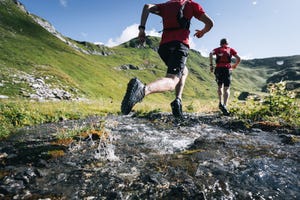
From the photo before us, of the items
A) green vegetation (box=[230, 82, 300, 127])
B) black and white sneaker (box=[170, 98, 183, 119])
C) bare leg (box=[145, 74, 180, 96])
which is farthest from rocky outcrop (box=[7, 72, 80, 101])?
bare leg (box=[145, 74, 180, 96])

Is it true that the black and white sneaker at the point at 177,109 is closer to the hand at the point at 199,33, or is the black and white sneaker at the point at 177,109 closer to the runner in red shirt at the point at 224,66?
the hand at the point at 199,33

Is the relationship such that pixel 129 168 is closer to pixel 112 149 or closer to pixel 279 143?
pixel 112 149

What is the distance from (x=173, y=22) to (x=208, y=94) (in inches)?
6762

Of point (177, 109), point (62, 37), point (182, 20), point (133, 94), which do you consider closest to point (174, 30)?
point (182, 20)

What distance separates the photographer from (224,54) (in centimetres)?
1430

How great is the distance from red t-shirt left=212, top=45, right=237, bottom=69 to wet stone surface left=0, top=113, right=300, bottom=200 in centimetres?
653

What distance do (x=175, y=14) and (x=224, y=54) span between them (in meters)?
8.08

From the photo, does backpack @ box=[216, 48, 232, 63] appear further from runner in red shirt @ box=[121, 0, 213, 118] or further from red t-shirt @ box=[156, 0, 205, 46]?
red t-shirt @ box=[156, 0, 205, 46]

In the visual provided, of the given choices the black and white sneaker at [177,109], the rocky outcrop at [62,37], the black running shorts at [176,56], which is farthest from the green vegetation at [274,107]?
the rocky outcrop at [62,37]

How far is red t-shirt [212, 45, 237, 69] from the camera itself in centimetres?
1430

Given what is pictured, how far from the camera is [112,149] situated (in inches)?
266

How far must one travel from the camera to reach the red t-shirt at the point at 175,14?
6.89 m

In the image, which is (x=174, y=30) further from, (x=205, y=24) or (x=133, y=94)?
(x=133, y=94)

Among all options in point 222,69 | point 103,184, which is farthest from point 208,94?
point 103,184
